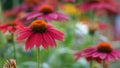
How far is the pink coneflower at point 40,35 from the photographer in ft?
3.62

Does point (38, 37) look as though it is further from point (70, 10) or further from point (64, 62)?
point (70, 10)

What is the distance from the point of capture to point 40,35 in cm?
115

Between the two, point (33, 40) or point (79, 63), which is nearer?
point (33, 40)

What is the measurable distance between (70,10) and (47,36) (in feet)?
6.56

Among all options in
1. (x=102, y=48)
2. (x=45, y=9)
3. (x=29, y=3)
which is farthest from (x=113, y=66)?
(x=29, y=3)

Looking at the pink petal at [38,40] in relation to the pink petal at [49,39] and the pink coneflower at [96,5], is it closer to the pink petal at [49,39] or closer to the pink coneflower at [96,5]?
the pink petal at [49,39]

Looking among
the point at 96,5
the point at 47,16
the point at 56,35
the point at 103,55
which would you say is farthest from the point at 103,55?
the point at 96,5

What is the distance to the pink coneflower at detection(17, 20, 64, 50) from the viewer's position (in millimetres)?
1103

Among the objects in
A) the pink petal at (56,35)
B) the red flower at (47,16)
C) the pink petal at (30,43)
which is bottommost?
the pink petal at (30,43)

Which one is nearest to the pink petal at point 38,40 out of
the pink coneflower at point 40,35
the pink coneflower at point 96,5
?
the pink coneflower at point 40,35

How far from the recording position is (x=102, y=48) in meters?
1.28

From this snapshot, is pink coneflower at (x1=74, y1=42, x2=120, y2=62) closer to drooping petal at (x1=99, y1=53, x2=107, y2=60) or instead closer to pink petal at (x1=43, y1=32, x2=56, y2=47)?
drooping petal at (x1=99, y1=53, x2=107, y2=60)

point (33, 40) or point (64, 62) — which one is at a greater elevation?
point (64, 62)

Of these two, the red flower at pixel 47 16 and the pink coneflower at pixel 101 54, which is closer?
the pink coneflower at pixel 101 54
